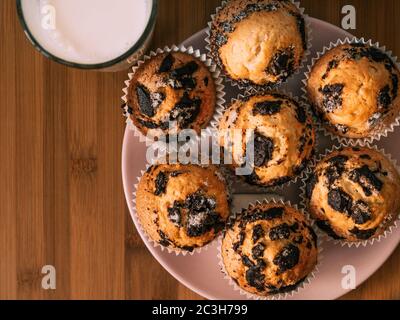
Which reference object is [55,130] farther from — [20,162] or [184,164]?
[184,164]

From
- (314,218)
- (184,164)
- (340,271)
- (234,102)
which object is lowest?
(340,271)

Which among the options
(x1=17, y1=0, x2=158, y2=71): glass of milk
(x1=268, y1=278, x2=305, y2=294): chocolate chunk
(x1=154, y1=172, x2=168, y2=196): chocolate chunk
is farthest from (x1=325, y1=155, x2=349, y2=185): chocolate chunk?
(x1=17, y1=0, x2=158, y2=71): glass of milk

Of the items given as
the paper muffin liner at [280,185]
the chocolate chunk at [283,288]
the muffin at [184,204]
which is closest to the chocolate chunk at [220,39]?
the paper muffin liner at [280,185]

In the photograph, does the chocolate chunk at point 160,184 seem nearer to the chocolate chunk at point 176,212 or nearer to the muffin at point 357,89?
the chocolate chunk at point 176,212

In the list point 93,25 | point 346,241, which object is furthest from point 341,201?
point 93,25

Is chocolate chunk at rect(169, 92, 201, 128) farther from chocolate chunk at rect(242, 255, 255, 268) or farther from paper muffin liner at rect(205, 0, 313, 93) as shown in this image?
chocolate chunk at rect(242, 255, 255, 268)

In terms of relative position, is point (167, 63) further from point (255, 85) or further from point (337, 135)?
point (337, 135)

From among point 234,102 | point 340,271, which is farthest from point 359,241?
point 234,102
